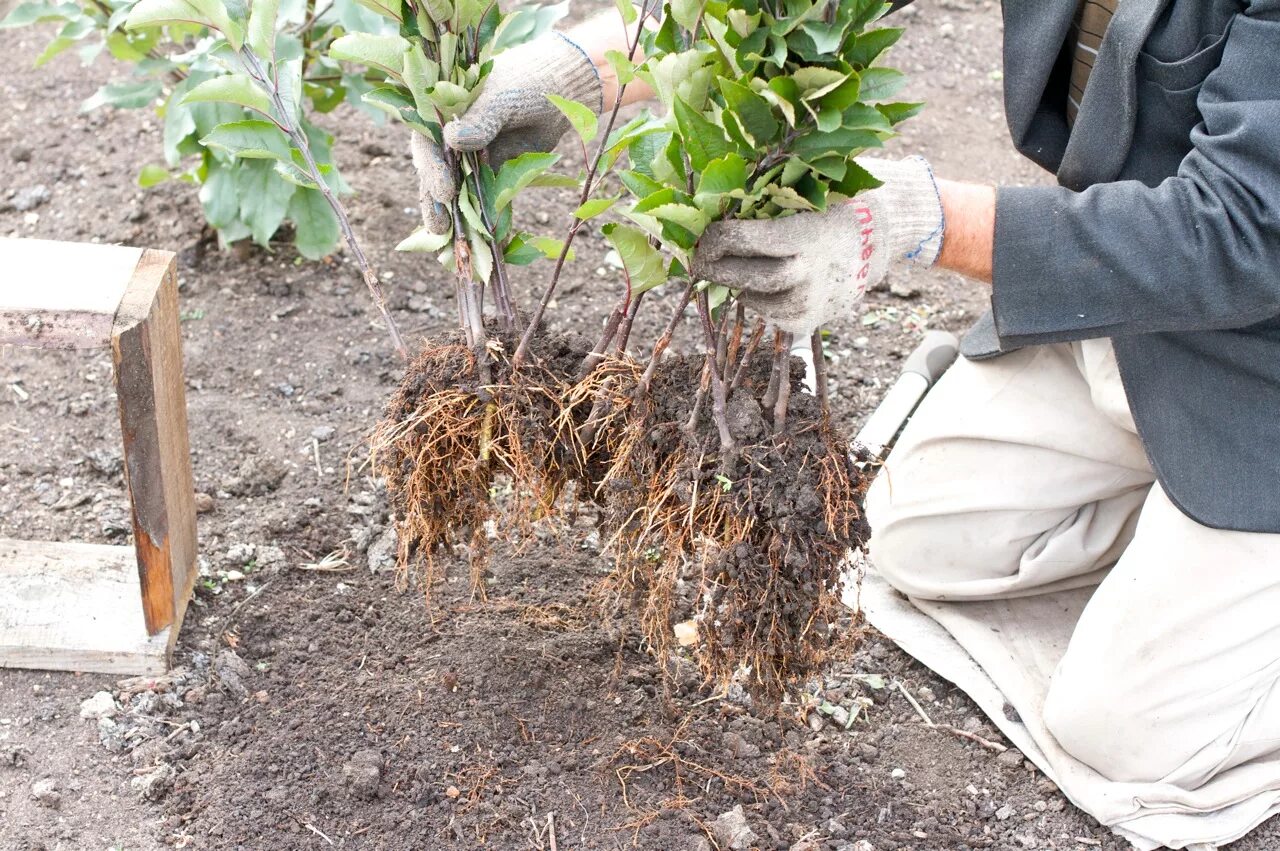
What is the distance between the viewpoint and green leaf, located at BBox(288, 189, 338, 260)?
2783mm

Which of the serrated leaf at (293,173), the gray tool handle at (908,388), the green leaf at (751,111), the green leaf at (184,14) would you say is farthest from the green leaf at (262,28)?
the gray tool handle at (908,388)

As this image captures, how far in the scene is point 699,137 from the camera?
1384 millimetres

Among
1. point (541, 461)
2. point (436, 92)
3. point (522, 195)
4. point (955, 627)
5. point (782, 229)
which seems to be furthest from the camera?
point (522, 195)

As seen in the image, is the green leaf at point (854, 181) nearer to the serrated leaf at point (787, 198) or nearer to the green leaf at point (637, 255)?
the serrated leaf at point (787, 198)

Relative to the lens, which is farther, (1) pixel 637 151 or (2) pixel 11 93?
(2) pixel 11 93

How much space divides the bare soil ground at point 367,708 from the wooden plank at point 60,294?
41 centimetres

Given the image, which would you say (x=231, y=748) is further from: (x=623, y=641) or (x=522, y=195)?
(x=522, y=195)

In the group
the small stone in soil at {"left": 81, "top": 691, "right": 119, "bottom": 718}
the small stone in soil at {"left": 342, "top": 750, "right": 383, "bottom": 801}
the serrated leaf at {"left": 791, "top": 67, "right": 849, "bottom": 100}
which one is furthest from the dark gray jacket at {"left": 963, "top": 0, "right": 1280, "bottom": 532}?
the small stone in soil at {"left": 81, "top": 691, "right": 119, "bottom": 718}

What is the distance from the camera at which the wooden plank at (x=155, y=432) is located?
1.72 meters

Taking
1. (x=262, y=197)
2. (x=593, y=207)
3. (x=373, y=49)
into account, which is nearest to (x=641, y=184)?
(x=593, y=207)

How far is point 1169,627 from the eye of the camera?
6.06 ft

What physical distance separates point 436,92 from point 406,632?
92 cm

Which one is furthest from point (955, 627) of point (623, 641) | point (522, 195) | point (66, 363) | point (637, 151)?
point (66, 363)

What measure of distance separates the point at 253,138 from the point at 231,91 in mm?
119
